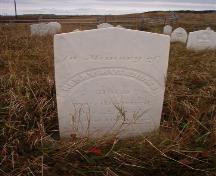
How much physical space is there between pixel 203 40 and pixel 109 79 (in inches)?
280

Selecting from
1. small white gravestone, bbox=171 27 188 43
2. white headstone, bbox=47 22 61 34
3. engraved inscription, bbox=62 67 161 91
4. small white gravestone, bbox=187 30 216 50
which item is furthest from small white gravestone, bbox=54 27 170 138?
white headstone, bbox=47 22 61 34

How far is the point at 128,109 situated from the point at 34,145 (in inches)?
43.6

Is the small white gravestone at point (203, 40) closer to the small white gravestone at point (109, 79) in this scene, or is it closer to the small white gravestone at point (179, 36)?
the small white gravestone at point (179, 36)

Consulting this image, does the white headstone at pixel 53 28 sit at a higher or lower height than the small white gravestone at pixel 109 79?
lower

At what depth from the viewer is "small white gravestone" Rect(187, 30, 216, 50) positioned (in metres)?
10.0

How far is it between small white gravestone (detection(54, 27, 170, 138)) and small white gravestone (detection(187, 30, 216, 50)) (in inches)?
265

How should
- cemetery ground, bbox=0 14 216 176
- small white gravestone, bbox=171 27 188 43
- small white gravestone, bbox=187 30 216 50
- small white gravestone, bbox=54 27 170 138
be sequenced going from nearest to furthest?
cemetery ground, bbox=0 14 216 176 → small white gravestone, bbox=54 27 170 138 → small white gravestone, bbox=187 30 216 50 → small white gravestone, bbox=171 27 188 43

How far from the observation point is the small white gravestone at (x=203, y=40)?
32.9ft

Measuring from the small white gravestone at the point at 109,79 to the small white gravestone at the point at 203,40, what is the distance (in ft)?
22.1

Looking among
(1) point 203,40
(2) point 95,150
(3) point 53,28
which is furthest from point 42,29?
(2) point 95,150

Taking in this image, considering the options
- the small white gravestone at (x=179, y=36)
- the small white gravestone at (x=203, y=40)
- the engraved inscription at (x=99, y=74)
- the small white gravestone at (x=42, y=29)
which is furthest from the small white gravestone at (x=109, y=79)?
the small white gravestone at (x=42, y=29)

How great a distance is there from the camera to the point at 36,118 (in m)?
3.64

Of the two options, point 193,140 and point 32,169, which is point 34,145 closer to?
point 32,169

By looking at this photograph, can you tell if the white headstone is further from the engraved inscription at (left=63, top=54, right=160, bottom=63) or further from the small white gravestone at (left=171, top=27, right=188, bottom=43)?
the engraved inscription at (left=63, top=54, right=160, bottom=63)
